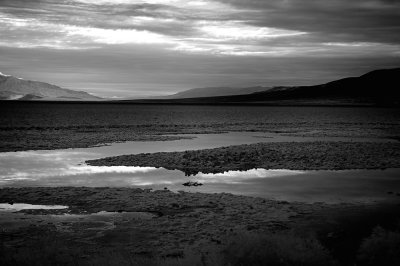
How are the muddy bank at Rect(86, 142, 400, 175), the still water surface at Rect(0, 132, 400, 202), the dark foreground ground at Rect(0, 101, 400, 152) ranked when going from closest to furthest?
the still water surface at Rect(0, 132, 400, 202)
the muddy bank at Rect(86, 142, 400, 175)
the dark foreground ground at Rect(0, 101, 400, 152)

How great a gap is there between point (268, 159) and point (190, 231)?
16.2 m

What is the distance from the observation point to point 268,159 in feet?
92.1

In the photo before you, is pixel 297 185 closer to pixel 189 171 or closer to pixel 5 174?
pixel 189 171

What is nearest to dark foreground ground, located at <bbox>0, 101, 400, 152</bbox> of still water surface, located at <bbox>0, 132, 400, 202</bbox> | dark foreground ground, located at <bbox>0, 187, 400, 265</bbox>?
still water surface, located at <bbox>0, 132, 400, 202</bbox>

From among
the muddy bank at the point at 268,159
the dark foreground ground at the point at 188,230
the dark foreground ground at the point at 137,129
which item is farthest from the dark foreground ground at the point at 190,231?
the dark foreground ground at the point at 137,129

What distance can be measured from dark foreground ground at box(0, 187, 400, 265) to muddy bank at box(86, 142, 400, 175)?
328 inches

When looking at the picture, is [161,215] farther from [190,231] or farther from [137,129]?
[137,129]

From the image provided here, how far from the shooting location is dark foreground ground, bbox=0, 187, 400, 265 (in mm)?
9672

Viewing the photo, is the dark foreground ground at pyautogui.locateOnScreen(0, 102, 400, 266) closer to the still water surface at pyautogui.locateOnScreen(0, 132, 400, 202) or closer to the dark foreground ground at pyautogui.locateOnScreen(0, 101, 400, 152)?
the still water surface at pyautogui.locateOnScreen(0, 132, 400, 202)

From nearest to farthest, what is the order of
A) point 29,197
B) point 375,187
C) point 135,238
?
point 135,238 < point 29,197 < point 375,187

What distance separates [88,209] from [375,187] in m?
12.9

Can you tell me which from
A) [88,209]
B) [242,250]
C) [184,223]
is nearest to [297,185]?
[184,223]

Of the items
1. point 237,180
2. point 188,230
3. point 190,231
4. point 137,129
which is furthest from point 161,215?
point 137,129

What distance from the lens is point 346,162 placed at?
2694 cm
